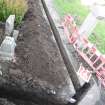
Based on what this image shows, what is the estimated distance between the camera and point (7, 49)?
372 centimetres

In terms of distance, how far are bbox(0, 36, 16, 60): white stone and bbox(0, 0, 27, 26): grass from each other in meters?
0.75

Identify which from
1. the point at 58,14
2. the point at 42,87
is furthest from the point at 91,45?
the point at 42,87

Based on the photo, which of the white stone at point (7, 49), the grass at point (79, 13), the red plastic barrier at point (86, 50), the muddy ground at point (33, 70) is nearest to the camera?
the muddy ground at point (33, 70)

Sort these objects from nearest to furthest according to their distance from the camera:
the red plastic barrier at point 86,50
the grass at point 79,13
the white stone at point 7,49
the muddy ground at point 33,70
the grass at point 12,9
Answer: the muddy ground at point 33,70 < the white stone at point 7,49 < the grass at point 12,9 < the red plastic barrier at point 86,50 < the grass at point 79,13

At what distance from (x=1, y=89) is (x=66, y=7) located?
5.44 meters

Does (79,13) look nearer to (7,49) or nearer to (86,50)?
(86,50)

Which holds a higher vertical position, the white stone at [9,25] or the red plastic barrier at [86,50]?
the white stone at [9,25]

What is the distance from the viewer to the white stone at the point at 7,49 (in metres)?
3.71

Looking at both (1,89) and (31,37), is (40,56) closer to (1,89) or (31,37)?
(31,37)

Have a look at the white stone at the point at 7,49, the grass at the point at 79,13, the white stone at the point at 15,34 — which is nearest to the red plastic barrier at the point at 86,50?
the grass at the point at 79,13

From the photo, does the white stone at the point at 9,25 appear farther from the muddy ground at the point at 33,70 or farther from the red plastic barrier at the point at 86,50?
the red plastic barrier at the point at 86,50

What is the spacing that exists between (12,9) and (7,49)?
97 cm

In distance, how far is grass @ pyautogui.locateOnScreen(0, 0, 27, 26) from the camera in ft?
14.6

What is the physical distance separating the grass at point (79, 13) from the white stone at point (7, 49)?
3.95 m
